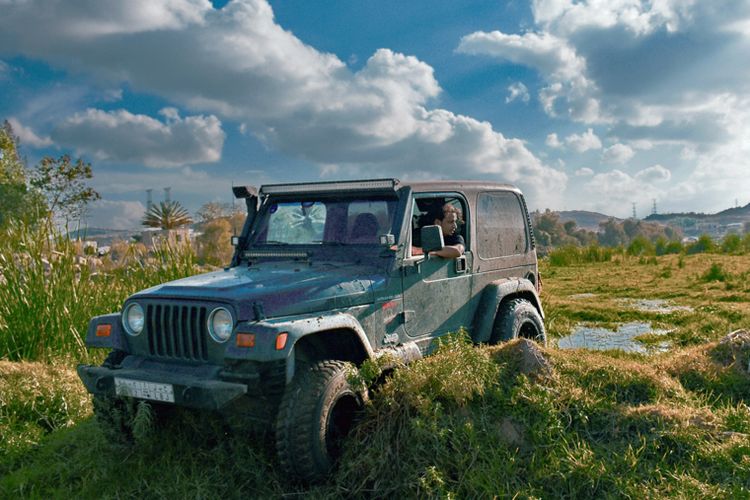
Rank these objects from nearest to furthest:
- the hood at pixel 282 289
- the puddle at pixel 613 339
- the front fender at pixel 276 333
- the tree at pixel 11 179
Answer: the front fender at pixel 276 333 → the hood at pixel 282 289 → the puddle at pixel 613 339 → the tree at pixel 11 179

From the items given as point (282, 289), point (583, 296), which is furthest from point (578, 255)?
point (282, 289)

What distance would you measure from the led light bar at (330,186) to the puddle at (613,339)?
4550 mm

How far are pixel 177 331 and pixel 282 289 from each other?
0.79 m

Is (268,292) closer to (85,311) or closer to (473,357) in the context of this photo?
(473,357)

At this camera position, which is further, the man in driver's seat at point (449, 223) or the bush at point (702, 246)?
the bush at point (702, 246)

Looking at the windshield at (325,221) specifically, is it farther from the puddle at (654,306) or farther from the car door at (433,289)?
the puddle at (654,306)

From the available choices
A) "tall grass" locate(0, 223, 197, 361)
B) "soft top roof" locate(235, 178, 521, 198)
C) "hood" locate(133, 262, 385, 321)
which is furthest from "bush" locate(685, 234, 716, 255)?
"hood" locate(133, 262, 385, 321)

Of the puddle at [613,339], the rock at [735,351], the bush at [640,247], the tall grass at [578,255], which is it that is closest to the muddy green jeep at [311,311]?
the rock at [735,351]

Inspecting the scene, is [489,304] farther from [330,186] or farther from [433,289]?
[330,186]

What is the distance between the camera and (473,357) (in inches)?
191

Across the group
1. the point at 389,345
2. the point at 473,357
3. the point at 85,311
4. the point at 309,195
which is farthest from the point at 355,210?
the point at 85,311

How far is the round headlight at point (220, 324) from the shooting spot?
14.0 feet

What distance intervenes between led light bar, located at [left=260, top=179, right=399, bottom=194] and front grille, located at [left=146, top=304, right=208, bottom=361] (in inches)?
68.5

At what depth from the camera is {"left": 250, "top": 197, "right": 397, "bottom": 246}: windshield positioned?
17.7 ft
